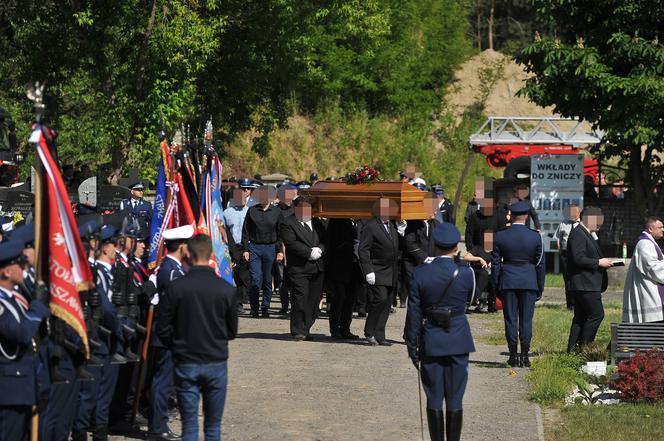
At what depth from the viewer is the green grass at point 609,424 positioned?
36.9 ft

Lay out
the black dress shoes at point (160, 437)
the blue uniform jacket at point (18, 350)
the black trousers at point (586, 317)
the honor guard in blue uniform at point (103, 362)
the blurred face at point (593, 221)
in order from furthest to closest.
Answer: the black trousers at point (586, 317)
the blurred face at point (593, 221)
the black dress shoes at point (160, 437)
the honor guard in blue uniform at point (103, 362)
the blue uniform jacket at point (18, 350)

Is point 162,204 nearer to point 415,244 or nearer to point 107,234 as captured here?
point 107,234

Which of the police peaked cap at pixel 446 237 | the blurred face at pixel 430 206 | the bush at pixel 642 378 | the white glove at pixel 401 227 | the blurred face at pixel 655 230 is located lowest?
the bush at pixel 642 378

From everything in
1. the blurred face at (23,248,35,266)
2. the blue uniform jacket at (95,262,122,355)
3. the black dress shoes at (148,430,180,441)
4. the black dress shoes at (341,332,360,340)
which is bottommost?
the black dress shoes at (341,332,360,340)

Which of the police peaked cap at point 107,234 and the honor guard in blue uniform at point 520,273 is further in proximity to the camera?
the honor guard in blue uniform at point 520,273

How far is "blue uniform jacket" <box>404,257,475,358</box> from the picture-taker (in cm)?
1009

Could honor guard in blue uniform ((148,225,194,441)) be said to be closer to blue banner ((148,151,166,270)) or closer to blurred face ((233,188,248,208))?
blue banner ((148,151,166,270))

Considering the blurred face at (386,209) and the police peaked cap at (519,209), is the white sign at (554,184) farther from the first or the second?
the police peaked cap at (519,209)

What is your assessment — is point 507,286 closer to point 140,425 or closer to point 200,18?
point 140,425

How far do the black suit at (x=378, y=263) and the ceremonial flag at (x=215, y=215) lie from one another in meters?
3.02

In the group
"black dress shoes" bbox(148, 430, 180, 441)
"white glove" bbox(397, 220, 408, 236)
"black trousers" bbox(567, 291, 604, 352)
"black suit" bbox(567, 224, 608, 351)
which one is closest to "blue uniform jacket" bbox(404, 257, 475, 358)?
"black dress shoes" bbox(148, 430, 180, 441)

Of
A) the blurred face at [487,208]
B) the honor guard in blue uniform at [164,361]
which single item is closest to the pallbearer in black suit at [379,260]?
the blurred face at [487,208]

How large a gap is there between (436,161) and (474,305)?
28007 millimetres

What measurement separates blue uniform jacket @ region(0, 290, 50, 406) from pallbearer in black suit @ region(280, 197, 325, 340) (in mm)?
9071
